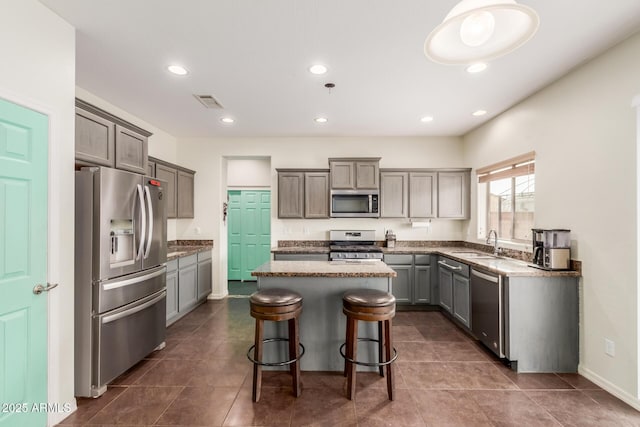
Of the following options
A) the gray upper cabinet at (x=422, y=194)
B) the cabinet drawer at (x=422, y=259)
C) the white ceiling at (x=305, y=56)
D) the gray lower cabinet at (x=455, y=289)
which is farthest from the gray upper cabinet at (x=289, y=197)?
the gray lower cabinet at (x=455, y=289)

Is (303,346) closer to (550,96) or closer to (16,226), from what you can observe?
(16,226)

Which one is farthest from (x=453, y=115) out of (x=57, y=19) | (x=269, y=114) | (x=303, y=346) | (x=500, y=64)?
(x=57, y=19)

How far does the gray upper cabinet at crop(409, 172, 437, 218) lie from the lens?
4793mm

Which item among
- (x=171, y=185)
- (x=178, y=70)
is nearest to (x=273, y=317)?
Answer: (x=178, y=70)

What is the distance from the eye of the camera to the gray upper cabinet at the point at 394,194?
4.80 metres

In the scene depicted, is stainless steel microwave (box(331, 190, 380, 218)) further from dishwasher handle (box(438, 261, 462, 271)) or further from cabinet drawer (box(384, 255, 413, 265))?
dishwasher handle (box(438, 261, 462, 271))

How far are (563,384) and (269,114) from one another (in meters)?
4.13

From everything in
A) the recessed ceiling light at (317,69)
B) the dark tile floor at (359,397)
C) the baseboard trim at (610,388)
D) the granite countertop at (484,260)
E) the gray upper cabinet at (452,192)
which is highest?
the recessed ceiling light at (317,69)

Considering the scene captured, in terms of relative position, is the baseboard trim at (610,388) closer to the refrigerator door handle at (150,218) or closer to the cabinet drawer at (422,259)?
the cabinet drawer at (422,259)

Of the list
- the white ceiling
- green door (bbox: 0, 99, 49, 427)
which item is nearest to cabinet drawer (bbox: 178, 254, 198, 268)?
the white ceiling

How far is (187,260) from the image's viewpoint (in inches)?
164

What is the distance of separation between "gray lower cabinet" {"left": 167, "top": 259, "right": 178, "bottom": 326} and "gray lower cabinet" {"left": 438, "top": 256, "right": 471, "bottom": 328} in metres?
3.64

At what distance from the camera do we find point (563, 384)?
8.14 feet

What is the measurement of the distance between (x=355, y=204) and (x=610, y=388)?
3378 millimetres
